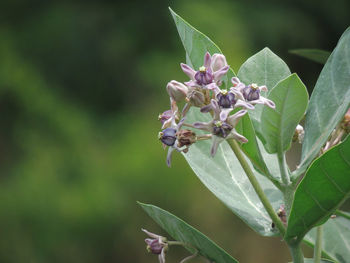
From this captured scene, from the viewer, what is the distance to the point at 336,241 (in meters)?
0.99

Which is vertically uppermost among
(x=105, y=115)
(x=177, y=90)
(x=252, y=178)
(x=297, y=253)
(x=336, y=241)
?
(x=177, y=90)

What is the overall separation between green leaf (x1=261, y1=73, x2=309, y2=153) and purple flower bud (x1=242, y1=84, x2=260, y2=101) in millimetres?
22

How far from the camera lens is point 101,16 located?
6426 mm

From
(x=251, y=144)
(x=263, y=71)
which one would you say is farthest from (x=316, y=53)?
(x=251, y=144)

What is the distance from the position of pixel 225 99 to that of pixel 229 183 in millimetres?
205

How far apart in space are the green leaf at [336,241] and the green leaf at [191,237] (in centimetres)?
21

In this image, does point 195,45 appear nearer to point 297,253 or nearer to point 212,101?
point 212,101

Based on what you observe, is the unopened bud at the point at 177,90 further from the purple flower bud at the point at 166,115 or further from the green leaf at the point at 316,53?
the green leaf at the point at 316,53

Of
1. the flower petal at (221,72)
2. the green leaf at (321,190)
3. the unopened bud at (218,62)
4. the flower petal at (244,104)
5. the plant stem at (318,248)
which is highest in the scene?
the unopened bud at (218,62)

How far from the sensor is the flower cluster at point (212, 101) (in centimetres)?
73

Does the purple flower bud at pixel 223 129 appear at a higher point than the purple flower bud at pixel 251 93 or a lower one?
lower

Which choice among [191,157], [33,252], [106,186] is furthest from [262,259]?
[191,157]

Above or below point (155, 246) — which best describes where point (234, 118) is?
above

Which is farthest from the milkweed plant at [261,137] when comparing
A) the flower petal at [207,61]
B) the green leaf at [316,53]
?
the green leaf at [316,53]
